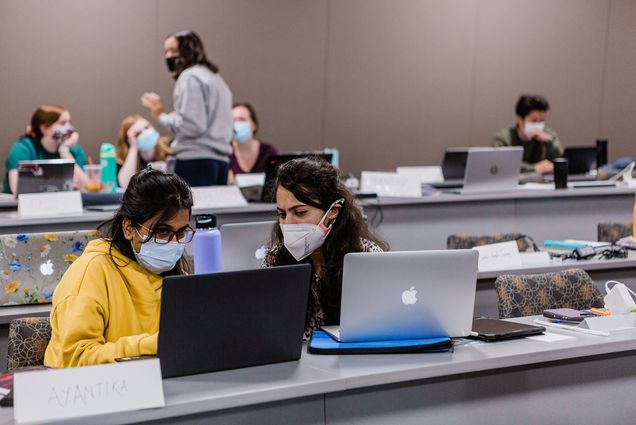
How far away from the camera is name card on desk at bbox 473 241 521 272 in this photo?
388 centimetres

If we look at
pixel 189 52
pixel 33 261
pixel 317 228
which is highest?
pixel 189 52

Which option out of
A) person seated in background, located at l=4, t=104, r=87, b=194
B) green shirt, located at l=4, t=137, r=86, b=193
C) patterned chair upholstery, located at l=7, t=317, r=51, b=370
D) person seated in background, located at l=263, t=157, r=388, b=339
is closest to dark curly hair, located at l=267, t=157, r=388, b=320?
person seated in background, located at l=263, t=157, r=388, b=339

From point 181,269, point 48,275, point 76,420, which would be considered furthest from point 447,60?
point 76,420

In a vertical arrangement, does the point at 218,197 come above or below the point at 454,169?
below

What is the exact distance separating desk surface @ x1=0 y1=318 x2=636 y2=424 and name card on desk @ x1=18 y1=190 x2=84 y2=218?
267 cm

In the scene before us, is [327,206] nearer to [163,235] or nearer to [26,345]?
[163,235]

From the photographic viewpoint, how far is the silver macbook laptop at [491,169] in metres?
5.72

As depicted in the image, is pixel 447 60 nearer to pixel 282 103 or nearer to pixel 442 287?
pixel 282 103

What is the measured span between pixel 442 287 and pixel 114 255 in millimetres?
828

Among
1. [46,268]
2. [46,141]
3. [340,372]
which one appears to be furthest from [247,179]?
[340,372]

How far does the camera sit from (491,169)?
579cm

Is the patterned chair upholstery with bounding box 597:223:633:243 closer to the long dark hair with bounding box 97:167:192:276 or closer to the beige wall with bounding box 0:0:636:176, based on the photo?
the long dark hair with bounding box 97:167:192:276

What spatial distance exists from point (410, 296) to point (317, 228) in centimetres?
45

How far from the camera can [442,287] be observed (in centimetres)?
225
